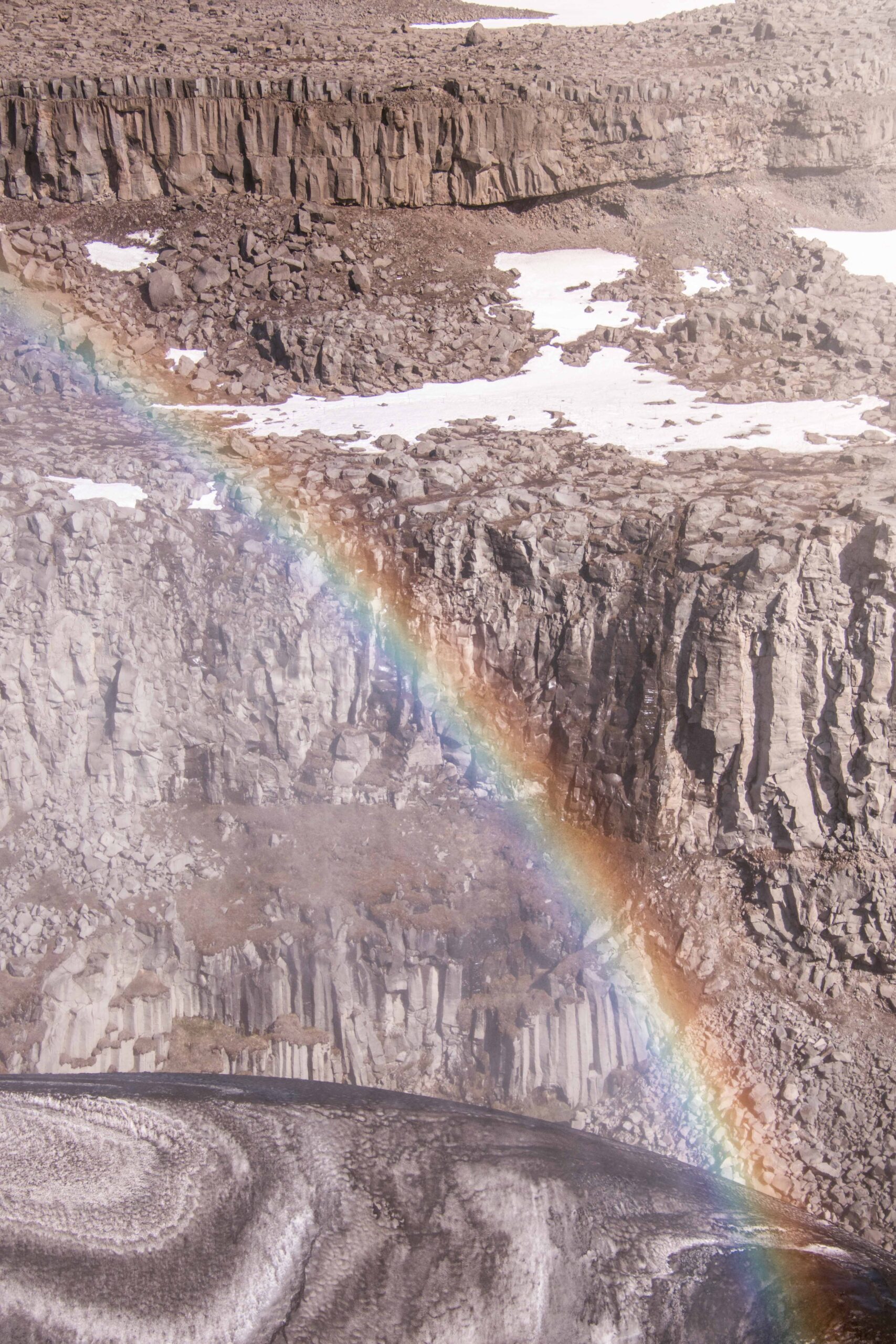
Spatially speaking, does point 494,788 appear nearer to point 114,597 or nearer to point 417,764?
point 417,764

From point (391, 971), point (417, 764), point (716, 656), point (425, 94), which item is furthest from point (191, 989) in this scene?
point (425, 94)

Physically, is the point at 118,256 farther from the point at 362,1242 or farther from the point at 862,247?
the point at 362,1242

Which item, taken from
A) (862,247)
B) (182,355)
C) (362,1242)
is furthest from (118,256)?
(362,1242)

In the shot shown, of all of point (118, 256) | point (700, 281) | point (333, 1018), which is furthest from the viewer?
point (700, 281)

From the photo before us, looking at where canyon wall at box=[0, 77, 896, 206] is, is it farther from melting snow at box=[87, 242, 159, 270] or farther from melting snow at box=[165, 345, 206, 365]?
melting snow at box=[165, 345, 206, 365]

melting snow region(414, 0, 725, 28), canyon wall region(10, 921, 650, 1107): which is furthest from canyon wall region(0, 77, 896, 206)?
canyon wall region(10, 921, 650, 1107)
